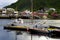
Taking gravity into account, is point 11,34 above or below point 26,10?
below

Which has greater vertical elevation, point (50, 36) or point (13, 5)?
point (13, 5)

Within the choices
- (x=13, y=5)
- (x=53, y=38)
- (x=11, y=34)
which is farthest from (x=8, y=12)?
(x=53, y=38)

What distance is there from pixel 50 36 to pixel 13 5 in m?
1.59

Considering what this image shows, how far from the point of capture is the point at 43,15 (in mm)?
9547

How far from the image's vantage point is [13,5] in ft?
29.3

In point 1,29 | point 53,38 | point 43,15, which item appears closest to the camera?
point 53,38

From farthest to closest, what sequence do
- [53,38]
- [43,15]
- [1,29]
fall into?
[1,29] → [43,15] → [53,38]

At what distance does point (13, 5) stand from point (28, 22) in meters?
1.23

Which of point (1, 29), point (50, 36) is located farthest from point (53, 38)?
point (1, 29)

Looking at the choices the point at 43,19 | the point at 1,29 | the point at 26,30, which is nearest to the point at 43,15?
the point at 43,19

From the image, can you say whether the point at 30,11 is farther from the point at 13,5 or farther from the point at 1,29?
the point at 1,29

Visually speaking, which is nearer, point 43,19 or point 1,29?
point 43,19

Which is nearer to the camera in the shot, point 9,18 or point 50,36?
point 50,36

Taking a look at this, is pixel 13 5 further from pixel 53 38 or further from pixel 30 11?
pixel 53 38
